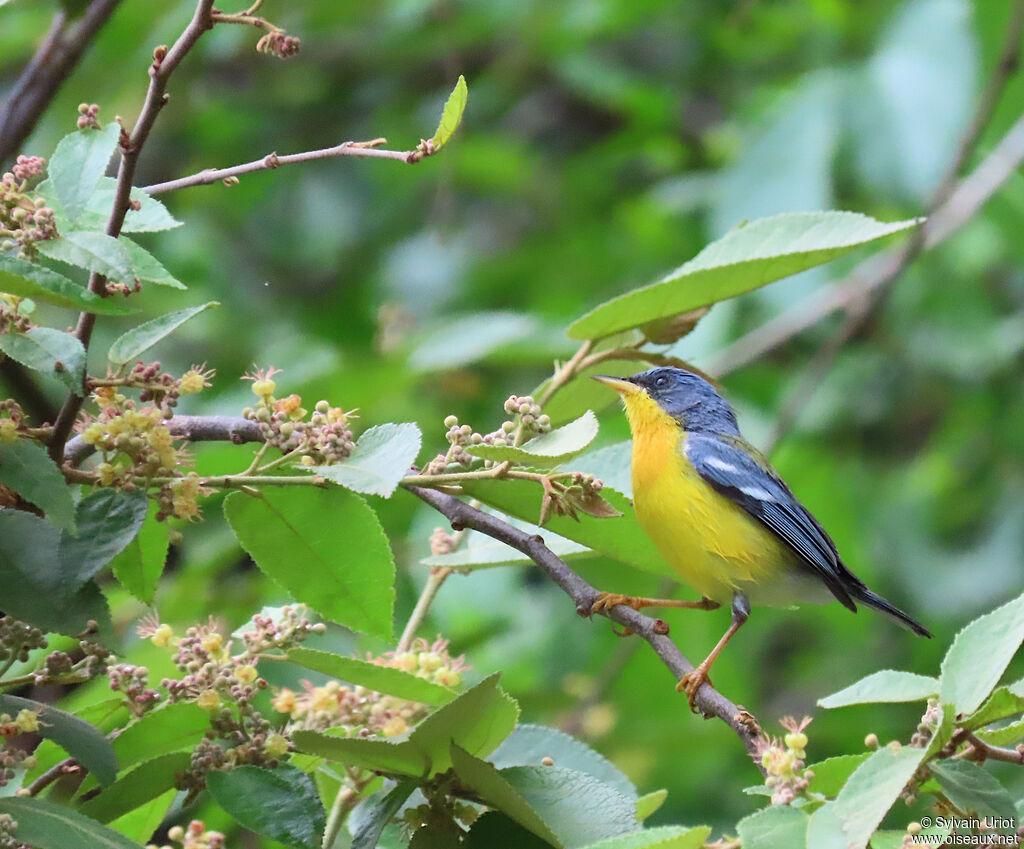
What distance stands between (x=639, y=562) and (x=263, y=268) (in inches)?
233

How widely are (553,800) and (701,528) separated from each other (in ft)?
5.45

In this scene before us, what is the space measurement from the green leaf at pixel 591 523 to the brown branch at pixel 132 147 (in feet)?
1.95

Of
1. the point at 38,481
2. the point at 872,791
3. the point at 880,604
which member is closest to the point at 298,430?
the point at 38,481

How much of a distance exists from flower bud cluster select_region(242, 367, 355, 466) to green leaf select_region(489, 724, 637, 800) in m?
0.72

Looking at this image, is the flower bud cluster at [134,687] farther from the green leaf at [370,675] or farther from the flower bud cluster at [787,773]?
the flower bud cluster at [787,773]

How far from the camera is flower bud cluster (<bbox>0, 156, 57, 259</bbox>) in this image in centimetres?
159

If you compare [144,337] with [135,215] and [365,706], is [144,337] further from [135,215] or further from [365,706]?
[365,706]

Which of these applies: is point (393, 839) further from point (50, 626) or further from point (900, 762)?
point (900, 762)

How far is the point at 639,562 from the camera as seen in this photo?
7.28 ft

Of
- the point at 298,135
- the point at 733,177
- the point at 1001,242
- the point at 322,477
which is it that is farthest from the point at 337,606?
the point at 1001,242

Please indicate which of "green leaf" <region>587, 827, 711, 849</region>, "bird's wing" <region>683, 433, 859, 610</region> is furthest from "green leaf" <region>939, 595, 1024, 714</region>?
"bird's wing" <region>683, 433, 859, 610</region>

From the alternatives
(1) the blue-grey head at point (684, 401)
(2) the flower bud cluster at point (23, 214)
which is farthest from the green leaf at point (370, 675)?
(1) the blue-grey head at point (684, 401)

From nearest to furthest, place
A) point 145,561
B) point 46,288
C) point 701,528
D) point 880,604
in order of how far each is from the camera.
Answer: point 46,288
point 145,561
point 701,528
point 880,604

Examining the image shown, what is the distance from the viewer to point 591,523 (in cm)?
209
